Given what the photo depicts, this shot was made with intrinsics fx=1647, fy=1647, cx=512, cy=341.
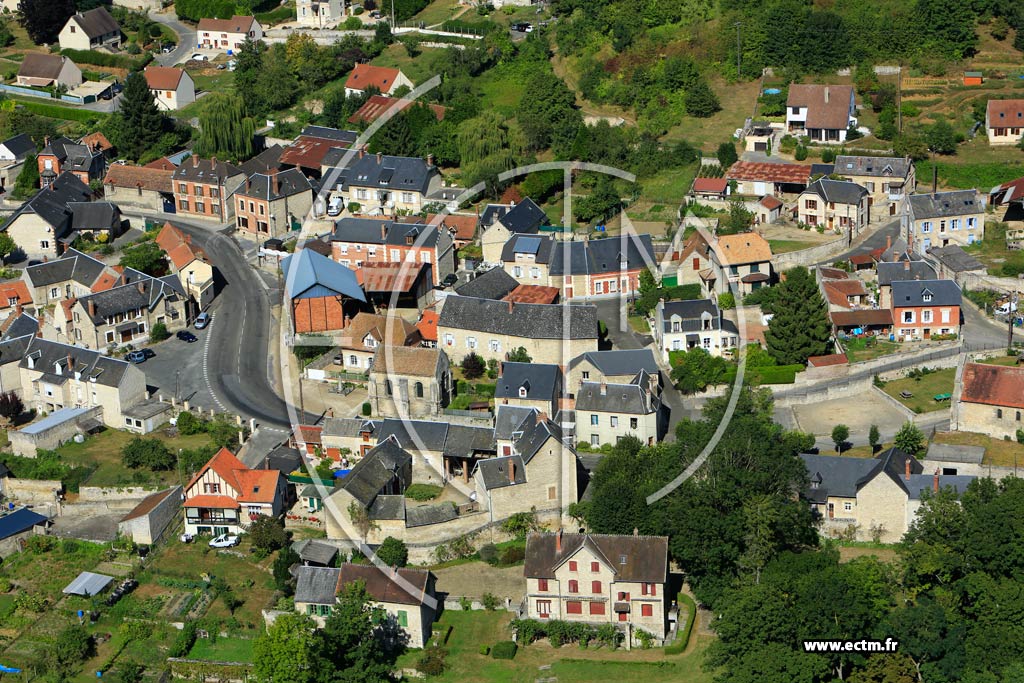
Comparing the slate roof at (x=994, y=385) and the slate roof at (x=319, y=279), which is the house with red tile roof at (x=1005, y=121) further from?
the slate roof at (x=319, y=279)

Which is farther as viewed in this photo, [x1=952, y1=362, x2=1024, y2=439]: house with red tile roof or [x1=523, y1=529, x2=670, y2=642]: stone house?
[x1=952, y1=362, x2=1024, y2=439]: house with red tile roof

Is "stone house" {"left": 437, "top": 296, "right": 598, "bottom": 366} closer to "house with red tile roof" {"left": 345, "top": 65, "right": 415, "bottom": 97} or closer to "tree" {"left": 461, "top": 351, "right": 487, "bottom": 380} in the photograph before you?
"tree" {"left": 461, "top": 351, "right": 487, "bottom": 380}

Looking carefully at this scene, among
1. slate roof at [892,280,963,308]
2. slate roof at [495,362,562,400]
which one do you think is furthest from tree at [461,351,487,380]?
slate roof at [892,280,963,308]

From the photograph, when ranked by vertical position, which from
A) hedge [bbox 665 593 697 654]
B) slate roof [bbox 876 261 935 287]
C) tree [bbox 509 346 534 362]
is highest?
slate roof [bbox 876 261 935 287]

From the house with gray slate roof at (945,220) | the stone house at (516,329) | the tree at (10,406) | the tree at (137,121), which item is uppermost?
the tree at (137,121)

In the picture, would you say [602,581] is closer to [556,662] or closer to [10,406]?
[556,662]

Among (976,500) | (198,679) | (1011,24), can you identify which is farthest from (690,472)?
(1011,24)

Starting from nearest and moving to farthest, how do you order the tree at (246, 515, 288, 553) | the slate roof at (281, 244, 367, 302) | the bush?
the bush
the tree at (246, 515, 288, 553)
the slate roof at (281, 244, 367, 302)

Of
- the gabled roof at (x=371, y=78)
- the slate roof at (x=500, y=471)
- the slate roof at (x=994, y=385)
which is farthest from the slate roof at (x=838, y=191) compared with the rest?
the gabled roof at (x=371, y=78)
